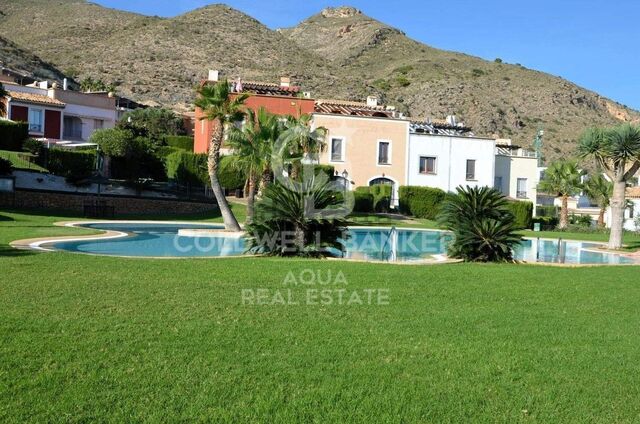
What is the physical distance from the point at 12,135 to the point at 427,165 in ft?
86.3

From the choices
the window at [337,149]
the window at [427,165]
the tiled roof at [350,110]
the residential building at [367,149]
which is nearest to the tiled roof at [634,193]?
the window at [427,165]

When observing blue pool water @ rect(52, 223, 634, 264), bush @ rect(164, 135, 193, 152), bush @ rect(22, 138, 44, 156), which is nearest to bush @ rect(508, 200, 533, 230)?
blue pool water @ rect(52, 223, 634, 264)

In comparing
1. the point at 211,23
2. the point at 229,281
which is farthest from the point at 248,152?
the point at 211,23

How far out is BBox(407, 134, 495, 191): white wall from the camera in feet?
140

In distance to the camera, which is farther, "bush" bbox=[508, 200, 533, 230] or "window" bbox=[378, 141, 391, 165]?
"window" bbox=[378, 141, 391, 165]

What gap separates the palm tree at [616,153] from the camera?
21.5 m

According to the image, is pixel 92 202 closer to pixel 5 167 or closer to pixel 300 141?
pixel 5 167

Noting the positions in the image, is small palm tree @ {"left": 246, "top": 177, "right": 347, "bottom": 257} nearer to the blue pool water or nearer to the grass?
the blue pool water

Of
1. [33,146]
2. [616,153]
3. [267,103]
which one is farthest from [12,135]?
[616,153]

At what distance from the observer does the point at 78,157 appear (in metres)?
32.7

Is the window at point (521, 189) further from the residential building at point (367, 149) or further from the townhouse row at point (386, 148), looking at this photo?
the residential building at point (367, 149)

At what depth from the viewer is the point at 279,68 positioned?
290ft

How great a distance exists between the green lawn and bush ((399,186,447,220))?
92.1 feet

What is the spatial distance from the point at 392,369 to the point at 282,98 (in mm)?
38417
